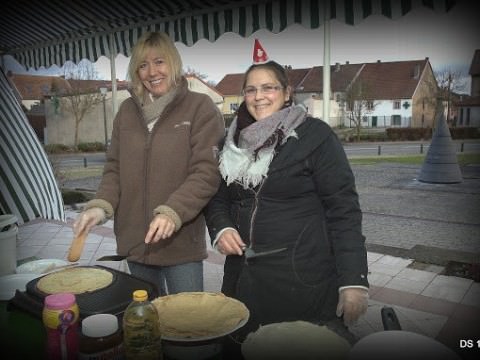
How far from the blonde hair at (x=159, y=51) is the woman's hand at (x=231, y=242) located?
863 millimetres

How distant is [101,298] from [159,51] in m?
1.23

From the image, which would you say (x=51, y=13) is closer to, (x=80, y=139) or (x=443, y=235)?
(x=443, y=235)

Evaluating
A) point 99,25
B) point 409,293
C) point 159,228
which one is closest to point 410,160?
point 409,293

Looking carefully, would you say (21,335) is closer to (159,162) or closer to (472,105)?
(159,162)

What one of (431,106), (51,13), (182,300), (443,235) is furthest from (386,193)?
(431,106)

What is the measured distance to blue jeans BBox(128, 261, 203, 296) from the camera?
2135 mm

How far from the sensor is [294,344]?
1.23 meters

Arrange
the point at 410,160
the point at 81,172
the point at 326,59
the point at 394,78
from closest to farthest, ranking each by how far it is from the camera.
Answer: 1. the point at 326,59
2. the point at 81,172
3. the point at 410,160
4. the point at 394,78

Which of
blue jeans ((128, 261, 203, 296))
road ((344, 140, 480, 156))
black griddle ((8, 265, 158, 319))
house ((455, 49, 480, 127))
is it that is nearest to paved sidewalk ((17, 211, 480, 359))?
blue jeans ((128, 261, 203, 296))

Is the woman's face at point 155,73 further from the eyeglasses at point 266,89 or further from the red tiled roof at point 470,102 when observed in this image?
the red tiled roof at point 470,102

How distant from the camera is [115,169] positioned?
2.24 m

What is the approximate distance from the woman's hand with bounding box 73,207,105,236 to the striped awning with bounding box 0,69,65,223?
1.96m

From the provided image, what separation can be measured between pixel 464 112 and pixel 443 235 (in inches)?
1688

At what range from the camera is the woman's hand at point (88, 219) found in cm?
182
